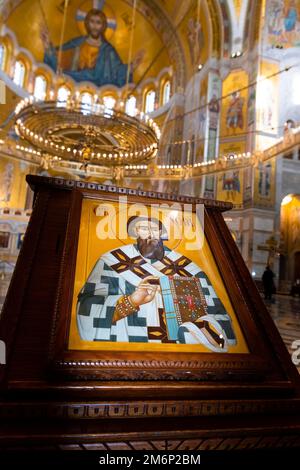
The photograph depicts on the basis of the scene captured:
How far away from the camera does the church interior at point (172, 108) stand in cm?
1173

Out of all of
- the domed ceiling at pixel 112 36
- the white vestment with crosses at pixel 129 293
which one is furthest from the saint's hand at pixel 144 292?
the domed ceiling at pixel 112 36

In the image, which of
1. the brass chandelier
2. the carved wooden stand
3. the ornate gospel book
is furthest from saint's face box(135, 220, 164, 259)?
the brass chandelier

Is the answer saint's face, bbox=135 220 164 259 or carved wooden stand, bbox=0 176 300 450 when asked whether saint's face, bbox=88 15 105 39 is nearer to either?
saint's face, bbox=135 220 164 259

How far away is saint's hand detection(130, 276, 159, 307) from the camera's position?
1211 millimetres

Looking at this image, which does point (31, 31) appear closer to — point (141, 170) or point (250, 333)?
point (141, 170)

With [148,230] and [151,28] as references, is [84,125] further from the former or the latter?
[151,28]

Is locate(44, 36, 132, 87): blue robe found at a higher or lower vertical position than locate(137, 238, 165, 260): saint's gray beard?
higher

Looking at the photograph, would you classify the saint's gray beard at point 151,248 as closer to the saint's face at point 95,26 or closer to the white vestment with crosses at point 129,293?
the white vestment with crosses at point 129,293

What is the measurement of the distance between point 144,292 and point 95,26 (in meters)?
25.2

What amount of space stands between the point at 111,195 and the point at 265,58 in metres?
16.9

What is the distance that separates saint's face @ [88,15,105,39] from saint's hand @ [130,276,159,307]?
82.3ft

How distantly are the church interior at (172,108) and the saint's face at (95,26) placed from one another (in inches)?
2.3
